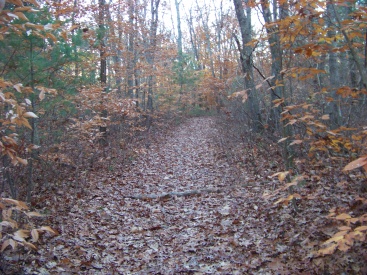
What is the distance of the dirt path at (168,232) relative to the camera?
427 centimetres

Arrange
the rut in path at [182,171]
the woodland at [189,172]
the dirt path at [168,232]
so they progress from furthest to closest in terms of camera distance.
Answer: the rut in path at [182,171], the dirt path at [168,232], the woodland at [189,172]

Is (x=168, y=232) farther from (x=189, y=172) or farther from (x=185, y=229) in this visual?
(x=189, y=172)

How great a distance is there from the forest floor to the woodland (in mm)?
27

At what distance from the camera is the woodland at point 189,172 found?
341 centimetres

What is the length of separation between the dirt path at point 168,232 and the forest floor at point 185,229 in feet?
0.04

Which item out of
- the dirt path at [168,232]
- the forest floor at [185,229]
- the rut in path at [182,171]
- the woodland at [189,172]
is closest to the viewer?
the woodland at [189,172]

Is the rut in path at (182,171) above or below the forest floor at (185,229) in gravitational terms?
above

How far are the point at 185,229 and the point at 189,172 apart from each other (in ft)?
13.5

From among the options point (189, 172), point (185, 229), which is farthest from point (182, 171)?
point (185, 229)

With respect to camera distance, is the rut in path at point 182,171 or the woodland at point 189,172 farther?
the rut in path at point 182,171

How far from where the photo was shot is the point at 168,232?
17.9ft

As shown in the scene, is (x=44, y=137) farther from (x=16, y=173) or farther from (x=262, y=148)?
(x=262, y=148)

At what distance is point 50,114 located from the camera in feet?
26.4

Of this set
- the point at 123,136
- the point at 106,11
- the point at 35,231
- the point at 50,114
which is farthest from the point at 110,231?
the point at 106,11
